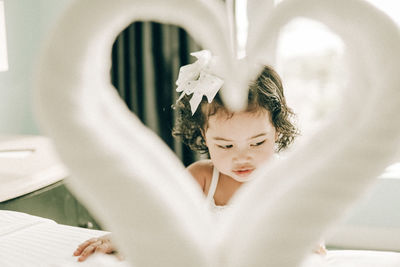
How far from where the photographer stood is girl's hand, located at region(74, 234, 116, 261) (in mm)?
755

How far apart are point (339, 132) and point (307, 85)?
2.12 m

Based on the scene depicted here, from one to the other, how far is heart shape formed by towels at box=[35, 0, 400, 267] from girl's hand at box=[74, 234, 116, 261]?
0.51m

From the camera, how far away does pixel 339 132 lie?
0.28 metres

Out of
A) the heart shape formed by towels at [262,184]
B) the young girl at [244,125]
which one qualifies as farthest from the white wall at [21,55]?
the heart shape formed by towels at [262,184]

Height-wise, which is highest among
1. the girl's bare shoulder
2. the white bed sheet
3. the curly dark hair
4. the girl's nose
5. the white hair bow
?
the white hair bow

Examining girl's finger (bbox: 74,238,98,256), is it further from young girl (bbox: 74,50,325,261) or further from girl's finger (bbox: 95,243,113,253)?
young girl (bbox: 74,50,325,261)

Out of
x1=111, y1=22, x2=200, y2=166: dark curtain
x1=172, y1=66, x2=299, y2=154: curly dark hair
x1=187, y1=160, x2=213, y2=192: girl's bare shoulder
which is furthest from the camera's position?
x1=111, y1=22, x2=200, y2=166: dark curtain

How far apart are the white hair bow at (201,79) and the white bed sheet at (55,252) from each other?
0.31 metres

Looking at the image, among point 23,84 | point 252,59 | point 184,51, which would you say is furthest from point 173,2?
point 23,84

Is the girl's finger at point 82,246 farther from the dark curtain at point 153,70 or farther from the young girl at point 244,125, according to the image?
the dark curtain at point 153,70

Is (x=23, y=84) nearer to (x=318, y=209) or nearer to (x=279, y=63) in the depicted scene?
(x=279, y=63)

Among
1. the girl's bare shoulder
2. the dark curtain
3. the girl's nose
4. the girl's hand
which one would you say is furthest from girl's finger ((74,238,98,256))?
the dark curtain

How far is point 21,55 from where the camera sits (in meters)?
2.40

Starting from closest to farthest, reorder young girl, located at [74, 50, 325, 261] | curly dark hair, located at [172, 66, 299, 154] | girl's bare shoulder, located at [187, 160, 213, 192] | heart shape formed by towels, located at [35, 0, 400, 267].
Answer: heart shape formed by towels, located at [35, 0, 400, 267] < young girl, located at [74, 50, 325, 261] < curly dark hair, located at [172, 66, 299, 154] < girl's bare shoulder, located at [187, 160, 213, 192]
